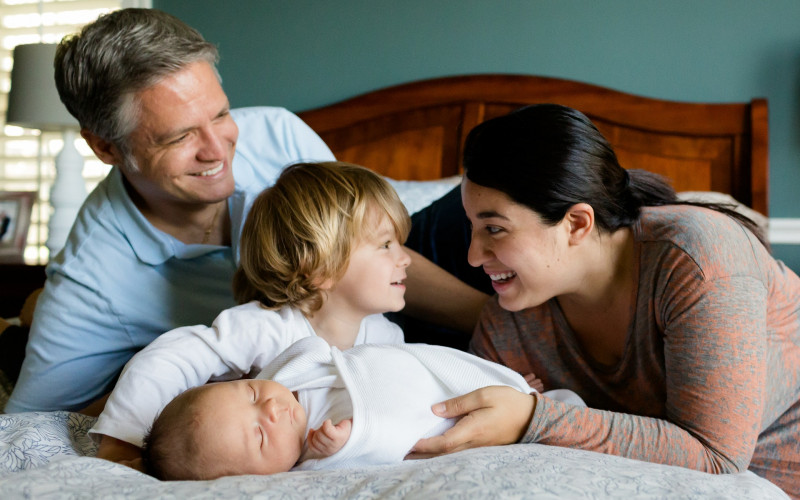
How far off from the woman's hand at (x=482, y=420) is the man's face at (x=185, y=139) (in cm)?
83

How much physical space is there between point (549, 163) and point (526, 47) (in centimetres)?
162

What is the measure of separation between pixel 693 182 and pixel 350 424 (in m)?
1.85

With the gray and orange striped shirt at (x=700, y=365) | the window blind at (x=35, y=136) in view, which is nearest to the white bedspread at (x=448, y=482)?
the gray and orange striped shirt at (x=700, y=365)

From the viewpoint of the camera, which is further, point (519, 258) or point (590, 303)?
point (590, 303)

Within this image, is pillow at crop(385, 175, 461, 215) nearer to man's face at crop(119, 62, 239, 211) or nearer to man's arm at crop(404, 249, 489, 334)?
man's arm at crop(404, 249, 489, 334)

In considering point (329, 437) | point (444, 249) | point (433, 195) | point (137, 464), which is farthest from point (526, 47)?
point (137, 464)

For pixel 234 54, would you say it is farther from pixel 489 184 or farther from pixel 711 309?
pixel 711 309

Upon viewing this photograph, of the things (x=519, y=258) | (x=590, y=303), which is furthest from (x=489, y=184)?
(x=590, y=303)

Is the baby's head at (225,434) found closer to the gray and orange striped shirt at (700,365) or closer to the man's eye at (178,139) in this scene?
the gray and orange striped shirt at (700,365)

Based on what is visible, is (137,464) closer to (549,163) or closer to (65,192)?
(549,163)

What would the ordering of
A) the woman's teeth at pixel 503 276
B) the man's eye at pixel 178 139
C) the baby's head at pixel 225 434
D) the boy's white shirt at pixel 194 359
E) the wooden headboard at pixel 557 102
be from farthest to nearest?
1. the wooden headboard at pixel 557 102
2. the man's eye at pixel 178 139
3. the woman's teeth at pixel 503 276
4. the boy's white shirt at pixel 194 359
5. the baby's head at pixel 225 434

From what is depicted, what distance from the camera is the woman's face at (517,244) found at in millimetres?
1291

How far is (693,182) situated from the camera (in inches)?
97.8

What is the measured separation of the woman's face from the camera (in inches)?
50.8
